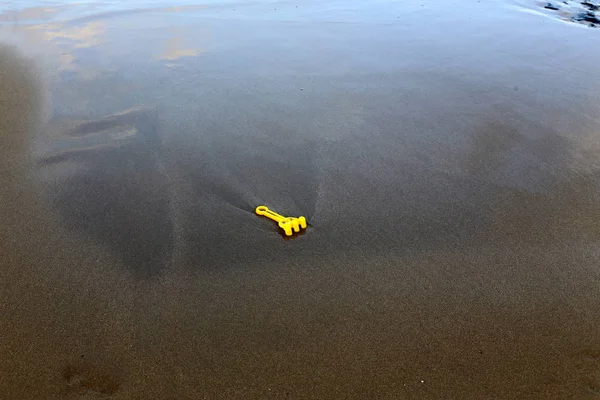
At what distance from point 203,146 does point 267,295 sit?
1.61 m

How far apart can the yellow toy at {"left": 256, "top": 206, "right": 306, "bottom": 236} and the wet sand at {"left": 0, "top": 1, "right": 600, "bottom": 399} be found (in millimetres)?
61

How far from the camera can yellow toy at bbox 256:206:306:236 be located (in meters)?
2.71

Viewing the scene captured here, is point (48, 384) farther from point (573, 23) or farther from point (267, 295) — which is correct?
point (573, 23)

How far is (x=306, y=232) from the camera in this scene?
2.75 metres

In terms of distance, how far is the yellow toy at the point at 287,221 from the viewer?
2715 mm

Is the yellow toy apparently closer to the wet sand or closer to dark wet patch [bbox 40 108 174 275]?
the wet sand

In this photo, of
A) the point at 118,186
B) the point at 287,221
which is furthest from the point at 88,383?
the point at 118,186

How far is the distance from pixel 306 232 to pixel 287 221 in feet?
0.43

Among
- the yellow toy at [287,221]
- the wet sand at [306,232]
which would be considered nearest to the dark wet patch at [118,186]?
the wet sand at [306,232]

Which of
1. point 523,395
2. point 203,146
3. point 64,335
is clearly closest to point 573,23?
point 203,146

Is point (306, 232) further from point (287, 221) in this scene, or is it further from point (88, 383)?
point (88, 383)

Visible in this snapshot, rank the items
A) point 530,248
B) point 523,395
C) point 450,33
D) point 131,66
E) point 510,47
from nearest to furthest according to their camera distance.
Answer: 1. point 523,395
2. point 530,248
3. point 131,66
4. point 510,47
5. point 450,33

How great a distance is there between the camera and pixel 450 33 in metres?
5.94

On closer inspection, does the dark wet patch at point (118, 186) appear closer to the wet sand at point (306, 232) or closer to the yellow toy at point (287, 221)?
the wet sand at point (306, 232)
